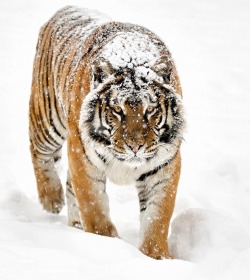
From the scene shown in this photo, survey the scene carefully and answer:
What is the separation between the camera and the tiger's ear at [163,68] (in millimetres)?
3053

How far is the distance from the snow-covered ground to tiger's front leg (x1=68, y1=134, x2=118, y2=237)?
202 millimetres

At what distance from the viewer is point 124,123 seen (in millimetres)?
2959

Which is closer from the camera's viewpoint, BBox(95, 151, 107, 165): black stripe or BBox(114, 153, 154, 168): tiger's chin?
BBox(114, 153, 154, 168): tiger's chin

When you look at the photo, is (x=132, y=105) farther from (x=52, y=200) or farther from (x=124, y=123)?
(x=52, y=200)

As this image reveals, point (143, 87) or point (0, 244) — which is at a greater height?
point (143, 87)

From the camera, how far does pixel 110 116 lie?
9.91 ft

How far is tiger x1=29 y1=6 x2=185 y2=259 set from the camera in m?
2.99

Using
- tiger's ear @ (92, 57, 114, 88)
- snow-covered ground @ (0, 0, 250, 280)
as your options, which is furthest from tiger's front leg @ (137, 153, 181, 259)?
tiger's ear @ (92, 57, 114, 88)

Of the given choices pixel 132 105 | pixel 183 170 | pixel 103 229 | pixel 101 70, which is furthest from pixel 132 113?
pixel 183 170

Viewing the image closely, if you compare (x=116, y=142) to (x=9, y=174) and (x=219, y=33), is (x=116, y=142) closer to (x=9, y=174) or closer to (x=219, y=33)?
(x=9, y=174)

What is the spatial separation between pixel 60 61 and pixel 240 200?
157 centimetres

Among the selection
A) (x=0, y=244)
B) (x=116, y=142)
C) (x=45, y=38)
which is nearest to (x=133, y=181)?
(x=116, y=142)

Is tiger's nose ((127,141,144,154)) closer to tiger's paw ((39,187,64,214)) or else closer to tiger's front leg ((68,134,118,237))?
tiger's front leg ((68,134,118,237))

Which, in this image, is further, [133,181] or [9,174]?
[9,174]
